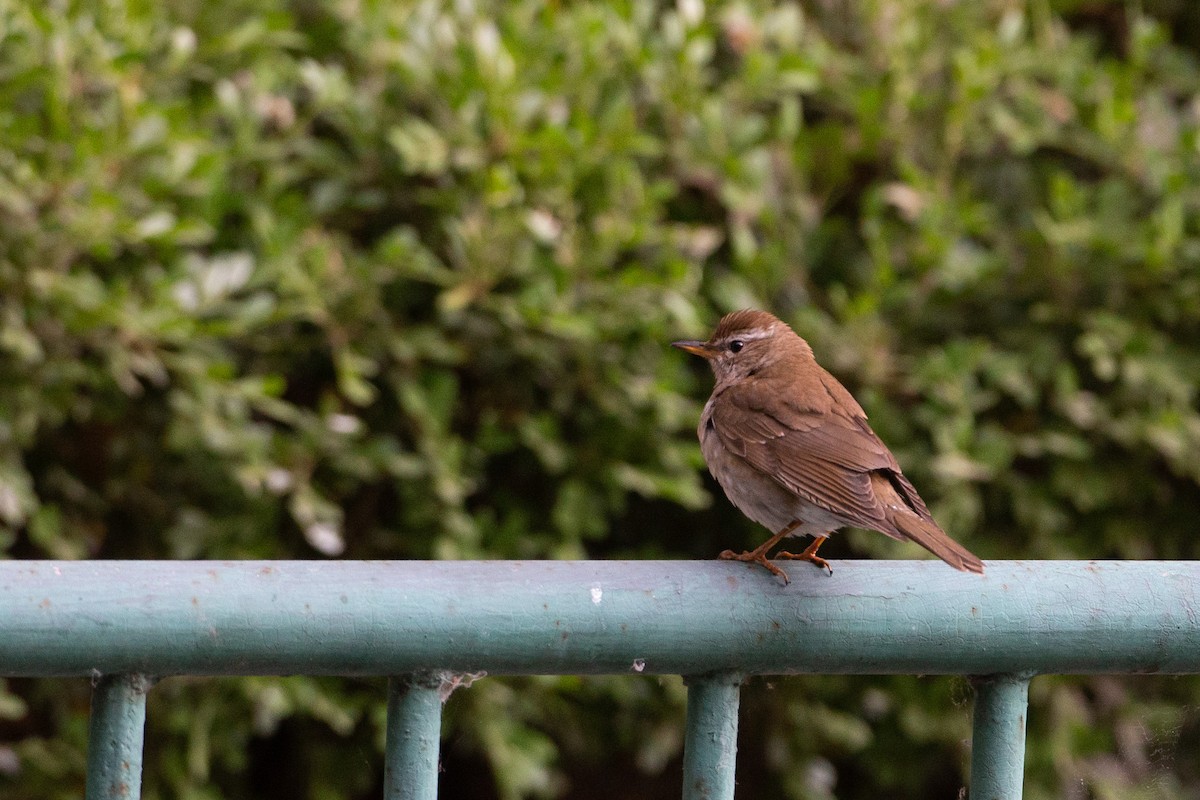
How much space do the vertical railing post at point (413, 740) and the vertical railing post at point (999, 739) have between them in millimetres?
698

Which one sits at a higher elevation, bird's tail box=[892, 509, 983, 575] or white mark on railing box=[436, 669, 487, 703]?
bird's tail box=[892, 509, 983, 575]

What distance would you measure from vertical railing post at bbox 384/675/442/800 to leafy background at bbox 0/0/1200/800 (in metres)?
1.94

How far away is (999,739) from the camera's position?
1.89 m

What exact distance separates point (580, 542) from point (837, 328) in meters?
0.98

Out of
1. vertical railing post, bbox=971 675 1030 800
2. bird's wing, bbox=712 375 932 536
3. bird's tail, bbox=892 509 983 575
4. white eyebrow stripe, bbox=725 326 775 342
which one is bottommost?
vertical railing post, bbox=971 675 1030 800

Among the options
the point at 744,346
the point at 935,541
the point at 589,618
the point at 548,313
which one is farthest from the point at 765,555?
the point at 589,618

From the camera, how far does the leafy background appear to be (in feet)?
12.5

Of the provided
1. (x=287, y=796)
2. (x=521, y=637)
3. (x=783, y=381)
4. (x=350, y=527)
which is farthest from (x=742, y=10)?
(x=521, y=637)

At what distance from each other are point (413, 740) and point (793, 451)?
66.5 inches

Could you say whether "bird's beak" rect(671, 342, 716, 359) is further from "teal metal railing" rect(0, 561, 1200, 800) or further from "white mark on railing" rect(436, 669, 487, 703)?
"white mark on railing" rect(436, 669, 487, 703)

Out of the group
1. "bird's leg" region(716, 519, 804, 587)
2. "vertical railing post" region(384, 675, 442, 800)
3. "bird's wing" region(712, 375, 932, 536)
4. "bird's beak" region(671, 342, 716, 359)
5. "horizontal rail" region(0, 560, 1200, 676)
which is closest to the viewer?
"horizontal rail" region(0, 560, 1200, 676)

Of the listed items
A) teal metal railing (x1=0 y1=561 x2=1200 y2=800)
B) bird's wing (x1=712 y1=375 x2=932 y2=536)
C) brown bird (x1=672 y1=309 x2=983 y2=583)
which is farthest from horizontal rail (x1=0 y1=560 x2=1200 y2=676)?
bird's wing (x1=712 y1=375 x2=932 y2=536)

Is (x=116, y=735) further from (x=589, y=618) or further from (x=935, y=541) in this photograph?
(x=935, y=541)

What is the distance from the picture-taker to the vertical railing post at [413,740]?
5.66 ft
